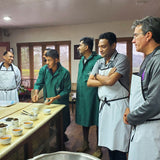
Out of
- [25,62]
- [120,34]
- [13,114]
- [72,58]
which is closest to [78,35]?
[72,58]

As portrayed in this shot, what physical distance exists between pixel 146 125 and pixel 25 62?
20.4 ft

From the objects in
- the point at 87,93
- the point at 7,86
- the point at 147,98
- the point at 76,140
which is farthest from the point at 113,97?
the point at 7,86

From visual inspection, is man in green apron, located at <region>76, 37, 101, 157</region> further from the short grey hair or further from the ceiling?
the ceiling

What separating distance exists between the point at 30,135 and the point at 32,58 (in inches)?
220

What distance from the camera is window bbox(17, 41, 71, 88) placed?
247 inches

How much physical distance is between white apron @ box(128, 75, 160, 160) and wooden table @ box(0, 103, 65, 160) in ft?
2.58

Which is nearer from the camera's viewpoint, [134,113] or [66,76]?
[134,113]

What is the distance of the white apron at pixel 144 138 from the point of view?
3.56ft

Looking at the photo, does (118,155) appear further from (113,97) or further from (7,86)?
(7,86)

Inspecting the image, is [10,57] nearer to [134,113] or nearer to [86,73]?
[86,73]

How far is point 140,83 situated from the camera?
1.15 meters

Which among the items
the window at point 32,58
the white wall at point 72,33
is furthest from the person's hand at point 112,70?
the window at point 32,58

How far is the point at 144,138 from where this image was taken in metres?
1.11

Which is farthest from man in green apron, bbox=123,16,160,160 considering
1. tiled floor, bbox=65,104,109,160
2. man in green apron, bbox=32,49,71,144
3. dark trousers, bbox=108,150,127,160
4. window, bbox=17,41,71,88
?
window, bbox=17,41,71,88
